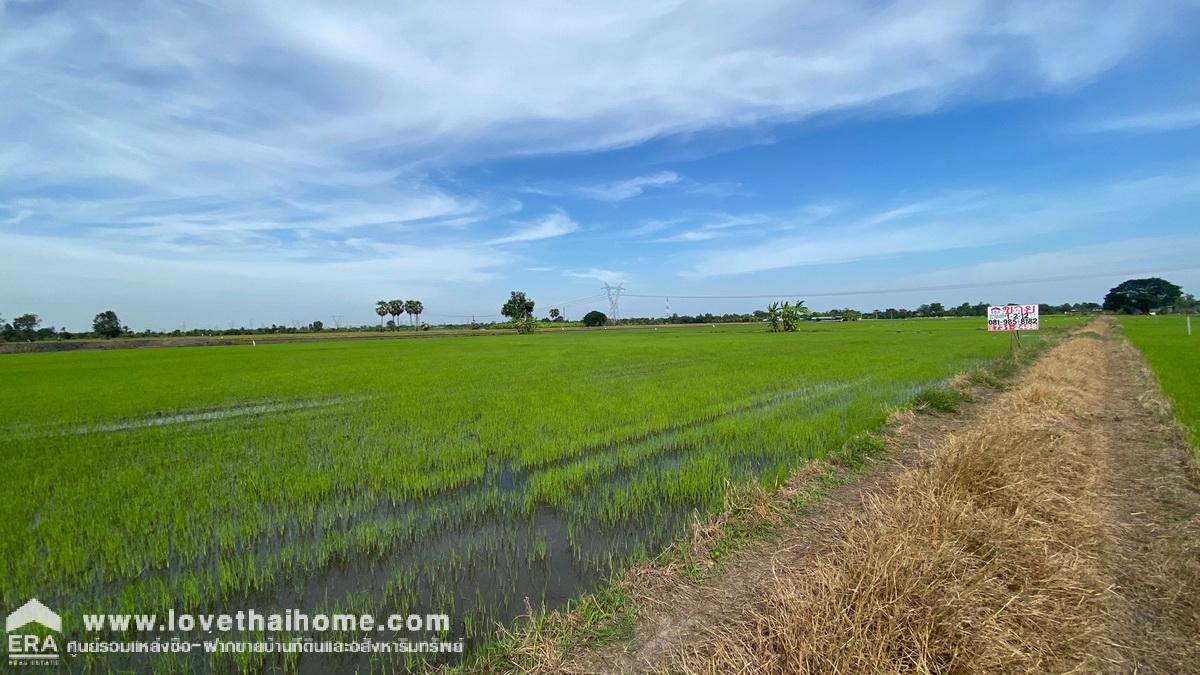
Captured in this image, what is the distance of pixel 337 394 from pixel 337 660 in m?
12.2

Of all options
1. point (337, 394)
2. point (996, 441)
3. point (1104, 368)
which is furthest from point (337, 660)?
point (1104, 368)

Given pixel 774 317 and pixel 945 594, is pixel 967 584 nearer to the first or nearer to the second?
pixel 945 594

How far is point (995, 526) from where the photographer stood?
3.34 metres

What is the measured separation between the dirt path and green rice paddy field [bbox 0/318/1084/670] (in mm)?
1007

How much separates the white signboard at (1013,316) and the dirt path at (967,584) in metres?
12.7

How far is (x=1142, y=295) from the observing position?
102125mm

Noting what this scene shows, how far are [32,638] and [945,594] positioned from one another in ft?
18.3

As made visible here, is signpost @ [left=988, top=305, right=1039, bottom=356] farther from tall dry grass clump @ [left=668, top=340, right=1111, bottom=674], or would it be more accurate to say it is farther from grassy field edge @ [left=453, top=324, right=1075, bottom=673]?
tall dry grass clump @ [left=668, top=340, right=1111, bottom=674]

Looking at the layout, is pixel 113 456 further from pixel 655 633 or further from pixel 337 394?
pixel 655 633

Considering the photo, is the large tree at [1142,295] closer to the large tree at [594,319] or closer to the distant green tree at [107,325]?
the large tree at [594,319]

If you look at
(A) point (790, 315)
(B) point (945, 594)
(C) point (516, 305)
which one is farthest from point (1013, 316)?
(C) point (516, 305)

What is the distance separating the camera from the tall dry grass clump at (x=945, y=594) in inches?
93.0

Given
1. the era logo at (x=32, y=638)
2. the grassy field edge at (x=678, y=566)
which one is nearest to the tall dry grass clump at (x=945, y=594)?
the grassy field edge at (x=678, y=566)

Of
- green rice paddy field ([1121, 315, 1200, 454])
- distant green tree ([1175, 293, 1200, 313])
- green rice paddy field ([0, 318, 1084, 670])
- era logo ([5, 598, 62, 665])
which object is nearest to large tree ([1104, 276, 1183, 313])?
distant green tree ([1175, 293, 1200, 313])
